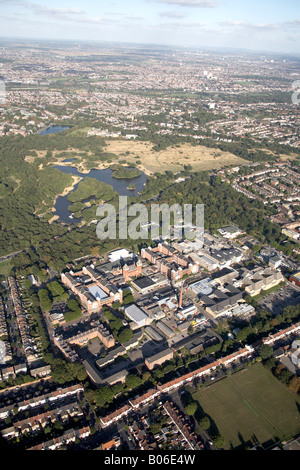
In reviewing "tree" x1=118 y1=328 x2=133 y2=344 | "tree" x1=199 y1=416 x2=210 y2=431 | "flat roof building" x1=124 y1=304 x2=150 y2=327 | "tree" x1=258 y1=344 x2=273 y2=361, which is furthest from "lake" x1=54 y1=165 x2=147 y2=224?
"tree" x1=199 y1=416 x2=210 y2=431

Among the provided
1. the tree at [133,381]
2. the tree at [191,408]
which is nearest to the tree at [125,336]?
the tree at [133,381]

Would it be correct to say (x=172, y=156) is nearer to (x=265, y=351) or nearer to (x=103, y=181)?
(x=103, y=181)

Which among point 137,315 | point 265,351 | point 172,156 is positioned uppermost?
point 172,156

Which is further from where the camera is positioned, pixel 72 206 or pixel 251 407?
pixel 72 206

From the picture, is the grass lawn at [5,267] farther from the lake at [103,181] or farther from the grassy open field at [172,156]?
the grassy open field at [172,156]

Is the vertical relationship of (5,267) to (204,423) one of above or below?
above

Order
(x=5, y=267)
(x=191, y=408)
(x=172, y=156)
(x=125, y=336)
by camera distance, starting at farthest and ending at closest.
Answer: (x=172, y=156)
(x=5, y=267)
(x=125, y=336)
(x=191, y=408)

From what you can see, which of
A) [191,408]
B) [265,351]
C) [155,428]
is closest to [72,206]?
[265,351]
